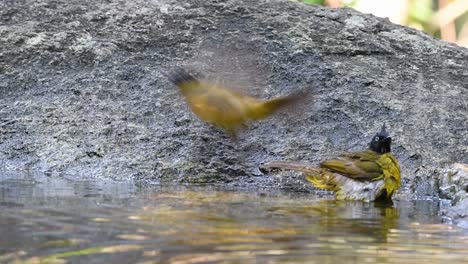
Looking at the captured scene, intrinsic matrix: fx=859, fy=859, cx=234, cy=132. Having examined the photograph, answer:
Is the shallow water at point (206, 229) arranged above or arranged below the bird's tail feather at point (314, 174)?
below

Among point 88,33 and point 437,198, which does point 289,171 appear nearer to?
point 437,198

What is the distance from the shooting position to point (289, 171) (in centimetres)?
467

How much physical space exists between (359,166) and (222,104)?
0.88m

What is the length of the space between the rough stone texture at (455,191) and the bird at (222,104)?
93cm

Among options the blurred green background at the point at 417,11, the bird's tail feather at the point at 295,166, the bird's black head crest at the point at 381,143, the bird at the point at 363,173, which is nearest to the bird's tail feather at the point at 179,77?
the bird's tail feather at the point at 295,166

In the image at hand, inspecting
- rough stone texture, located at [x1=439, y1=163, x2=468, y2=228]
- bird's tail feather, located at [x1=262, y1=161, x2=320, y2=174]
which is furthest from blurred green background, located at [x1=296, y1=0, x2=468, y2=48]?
rough stone texture, located at [x1=439, y1=163, x2=468, y2=228]

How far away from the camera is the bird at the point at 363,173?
169 inches

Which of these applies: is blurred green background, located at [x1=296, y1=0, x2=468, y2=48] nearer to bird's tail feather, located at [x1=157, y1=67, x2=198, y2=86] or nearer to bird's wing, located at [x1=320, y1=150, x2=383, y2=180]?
bird's tail feather, located at [x1=157, y1=67, x2=198, y2=86]

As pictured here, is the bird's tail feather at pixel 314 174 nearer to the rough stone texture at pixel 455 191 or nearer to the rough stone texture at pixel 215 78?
the rough stone texture at pixel 215 78

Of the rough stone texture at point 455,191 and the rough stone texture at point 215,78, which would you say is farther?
the rough stone texture at point 215,78

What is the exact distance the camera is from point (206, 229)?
8.70 ft

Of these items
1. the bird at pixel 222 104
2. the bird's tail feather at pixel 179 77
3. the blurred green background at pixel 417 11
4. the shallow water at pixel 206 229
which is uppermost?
the blurred green background at pixel 417 11

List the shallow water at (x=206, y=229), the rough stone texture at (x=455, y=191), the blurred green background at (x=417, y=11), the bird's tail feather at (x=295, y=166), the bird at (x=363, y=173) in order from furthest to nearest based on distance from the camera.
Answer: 1. the blurred green background at (x=417, y=11)
2. the bird's tail feather at (x=295, y=166)
3. the bird at (x=363, y=173)
4. the rough stone texture at (x=455, y=191)
5. the shallow water at (x=206, y=229)

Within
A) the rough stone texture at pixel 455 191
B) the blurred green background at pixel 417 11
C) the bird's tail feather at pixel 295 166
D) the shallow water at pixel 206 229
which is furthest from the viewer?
the blurred green background at pixel 417 11
